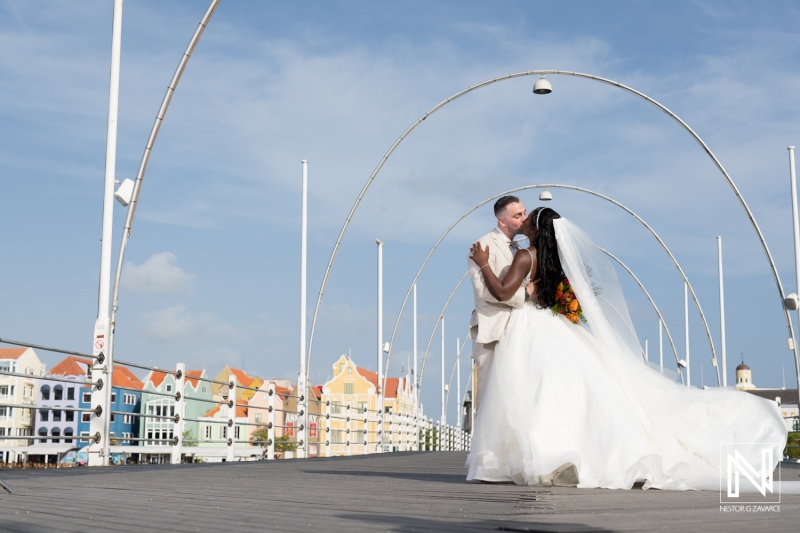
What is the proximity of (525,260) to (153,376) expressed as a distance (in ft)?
395

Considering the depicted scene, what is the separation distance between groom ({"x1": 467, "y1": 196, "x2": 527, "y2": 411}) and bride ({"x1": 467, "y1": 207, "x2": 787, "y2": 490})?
91 mm

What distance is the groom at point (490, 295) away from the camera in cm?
870

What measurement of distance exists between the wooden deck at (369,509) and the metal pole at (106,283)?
5748 millimetres

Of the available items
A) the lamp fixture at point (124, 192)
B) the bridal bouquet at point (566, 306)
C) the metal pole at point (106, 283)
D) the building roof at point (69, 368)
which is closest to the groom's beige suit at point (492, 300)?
the bridal bouquet at point (566, 306)

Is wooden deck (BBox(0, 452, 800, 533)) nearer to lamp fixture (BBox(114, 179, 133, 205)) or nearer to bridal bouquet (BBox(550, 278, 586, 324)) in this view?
bridal bouquet (BBox(550, 278, 586, 324))

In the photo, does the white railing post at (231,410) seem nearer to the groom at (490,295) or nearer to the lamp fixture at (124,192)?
the lamp fixture at (124,192)

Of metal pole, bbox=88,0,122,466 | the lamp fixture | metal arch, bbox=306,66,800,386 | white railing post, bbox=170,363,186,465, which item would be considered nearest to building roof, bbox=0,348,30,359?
metal arch, bbox=306,66,800,386

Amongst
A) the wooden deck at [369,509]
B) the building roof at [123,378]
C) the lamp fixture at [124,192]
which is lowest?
the wooden deck at [369,509]

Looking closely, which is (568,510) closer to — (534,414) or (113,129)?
(534,414)

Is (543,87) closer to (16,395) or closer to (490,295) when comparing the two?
(490,295)

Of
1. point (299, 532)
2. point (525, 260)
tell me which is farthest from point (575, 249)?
point (299, 532)

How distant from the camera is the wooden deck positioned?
4.52 metres

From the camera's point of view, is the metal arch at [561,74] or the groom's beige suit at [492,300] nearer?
the groom's beige suit at [492,300]

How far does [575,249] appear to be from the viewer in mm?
8922
